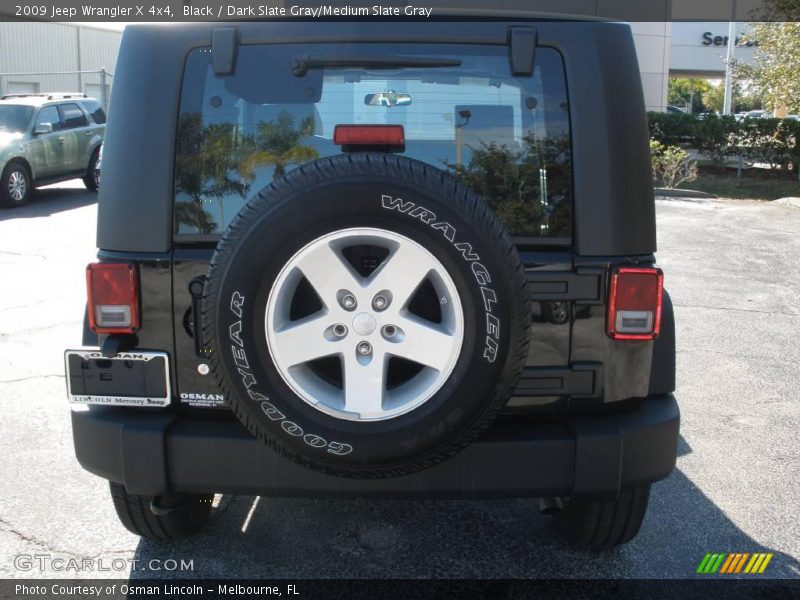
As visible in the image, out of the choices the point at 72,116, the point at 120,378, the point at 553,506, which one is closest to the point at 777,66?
the point at 72,116

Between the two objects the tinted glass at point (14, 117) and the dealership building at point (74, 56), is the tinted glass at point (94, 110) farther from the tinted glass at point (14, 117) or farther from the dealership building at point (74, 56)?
the dealership building at point (74, 56)

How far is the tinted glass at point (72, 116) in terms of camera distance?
607 inches

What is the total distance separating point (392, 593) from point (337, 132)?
165cm

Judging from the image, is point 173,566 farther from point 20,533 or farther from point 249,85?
point 249,85

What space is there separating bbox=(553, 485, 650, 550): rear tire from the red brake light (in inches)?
58.1

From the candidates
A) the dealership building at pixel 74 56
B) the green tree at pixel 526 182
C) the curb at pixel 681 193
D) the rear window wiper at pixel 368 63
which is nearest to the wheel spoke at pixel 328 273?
the green tree at pixel 526 182

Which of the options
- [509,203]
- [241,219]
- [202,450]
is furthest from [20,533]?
[509,203]

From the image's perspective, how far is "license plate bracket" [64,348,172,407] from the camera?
2.70 metres

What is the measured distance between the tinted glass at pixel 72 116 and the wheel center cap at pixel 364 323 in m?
14.8

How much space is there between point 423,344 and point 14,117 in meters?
14.6

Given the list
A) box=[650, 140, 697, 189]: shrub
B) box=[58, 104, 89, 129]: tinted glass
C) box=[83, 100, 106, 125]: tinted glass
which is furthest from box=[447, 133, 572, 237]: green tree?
box=[650, 140, 697, 189]: shrub

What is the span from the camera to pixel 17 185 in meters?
14.2

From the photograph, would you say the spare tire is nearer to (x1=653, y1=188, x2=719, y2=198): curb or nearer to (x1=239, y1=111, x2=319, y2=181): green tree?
(x1=239, y1=111, x2=319, y2=181): green tree

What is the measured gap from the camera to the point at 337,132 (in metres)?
2.52
